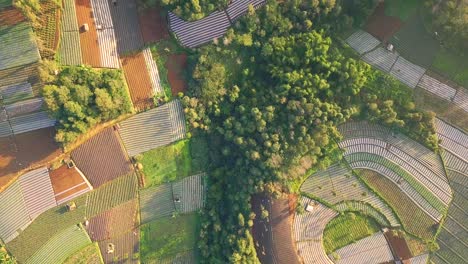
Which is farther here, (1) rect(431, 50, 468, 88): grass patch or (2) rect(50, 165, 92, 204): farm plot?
(1) rect(431, 50, 468, 88): grass patch

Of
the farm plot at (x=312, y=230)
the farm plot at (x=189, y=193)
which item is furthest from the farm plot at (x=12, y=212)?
the farm plot at (x=312, y=230)

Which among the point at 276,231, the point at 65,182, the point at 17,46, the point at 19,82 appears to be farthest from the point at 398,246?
the point at 17,46

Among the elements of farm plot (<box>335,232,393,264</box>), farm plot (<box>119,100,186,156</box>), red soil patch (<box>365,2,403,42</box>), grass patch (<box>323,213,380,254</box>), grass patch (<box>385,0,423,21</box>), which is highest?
grass patch (<box>385,0,423,21</box>)

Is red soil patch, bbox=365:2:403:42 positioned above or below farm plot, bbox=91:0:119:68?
below

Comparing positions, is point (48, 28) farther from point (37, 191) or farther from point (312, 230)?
point (312, 230)

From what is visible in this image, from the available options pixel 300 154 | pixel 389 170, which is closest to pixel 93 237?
pixel 300 154

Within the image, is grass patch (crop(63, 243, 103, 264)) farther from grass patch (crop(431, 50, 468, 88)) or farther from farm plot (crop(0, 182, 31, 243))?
grass patch (crop(431, 50, 468, 88))

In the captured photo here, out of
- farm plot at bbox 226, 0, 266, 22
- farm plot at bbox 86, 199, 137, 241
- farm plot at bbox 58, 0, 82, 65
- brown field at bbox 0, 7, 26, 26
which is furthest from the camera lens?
farm plot at bbox 86, 199, 137, 241

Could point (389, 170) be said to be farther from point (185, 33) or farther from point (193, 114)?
point (185, 33)

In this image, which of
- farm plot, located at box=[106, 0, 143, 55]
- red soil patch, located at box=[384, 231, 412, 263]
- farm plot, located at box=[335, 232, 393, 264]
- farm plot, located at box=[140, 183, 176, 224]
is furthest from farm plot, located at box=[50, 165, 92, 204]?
red soil patch, located at box=[384, 231, 412, 263]
